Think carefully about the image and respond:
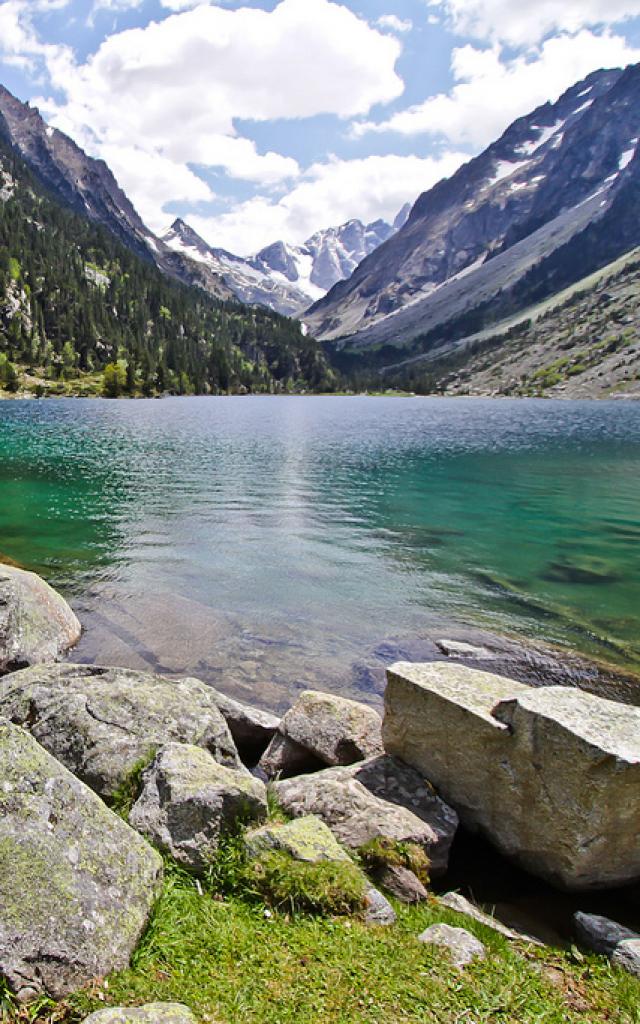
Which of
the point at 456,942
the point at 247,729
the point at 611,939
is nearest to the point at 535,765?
the point at 611,939

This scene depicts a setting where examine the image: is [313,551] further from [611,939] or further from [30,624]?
[611,939]

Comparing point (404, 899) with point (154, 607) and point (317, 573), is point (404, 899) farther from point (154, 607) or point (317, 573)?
point (317, 573)

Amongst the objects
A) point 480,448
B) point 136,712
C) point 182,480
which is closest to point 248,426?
point 480,448

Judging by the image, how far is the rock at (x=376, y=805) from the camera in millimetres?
9250

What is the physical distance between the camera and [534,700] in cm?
971

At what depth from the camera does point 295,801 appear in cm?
988

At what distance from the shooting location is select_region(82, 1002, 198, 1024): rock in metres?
4.99

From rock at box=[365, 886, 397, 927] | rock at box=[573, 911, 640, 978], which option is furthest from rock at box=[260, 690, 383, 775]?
rock at box=[573, 911, 640, 978]

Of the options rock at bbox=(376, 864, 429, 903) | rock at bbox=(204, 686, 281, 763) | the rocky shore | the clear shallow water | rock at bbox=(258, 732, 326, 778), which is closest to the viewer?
the rocky shore

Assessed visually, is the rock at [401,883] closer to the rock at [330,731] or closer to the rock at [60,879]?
the rock at [330,731]

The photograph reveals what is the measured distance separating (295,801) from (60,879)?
4.58m

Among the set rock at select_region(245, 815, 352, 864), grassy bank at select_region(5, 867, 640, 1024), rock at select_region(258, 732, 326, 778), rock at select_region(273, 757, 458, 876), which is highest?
rock at select_region(245, 815, 352, 864)

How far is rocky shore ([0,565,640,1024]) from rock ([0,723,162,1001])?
0.02 m

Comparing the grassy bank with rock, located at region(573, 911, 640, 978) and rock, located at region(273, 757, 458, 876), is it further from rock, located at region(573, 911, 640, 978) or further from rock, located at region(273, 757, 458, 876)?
rock, located at region(273, 757, 458, 876)
